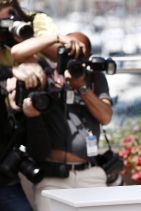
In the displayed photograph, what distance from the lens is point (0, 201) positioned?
362cm

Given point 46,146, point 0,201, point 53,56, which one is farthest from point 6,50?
point 0,201

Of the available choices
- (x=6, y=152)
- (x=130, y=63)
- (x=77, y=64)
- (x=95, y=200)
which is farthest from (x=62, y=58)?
(x=130, y=63)

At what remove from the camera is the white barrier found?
2.62 metres

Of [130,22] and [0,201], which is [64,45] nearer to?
[0,201]

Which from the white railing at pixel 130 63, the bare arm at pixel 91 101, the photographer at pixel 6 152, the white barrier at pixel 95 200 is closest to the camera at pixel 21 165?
the photographer at pixel 6 152

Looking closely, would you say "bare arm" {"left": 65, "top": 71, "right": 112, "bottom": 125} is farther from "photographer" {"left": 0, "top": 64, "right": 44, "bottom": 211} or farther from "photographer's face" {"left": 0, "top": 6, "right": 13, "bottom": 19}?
"photographer's face" {"left": 0, "top": 6, "right": 13, "bottom": 19}

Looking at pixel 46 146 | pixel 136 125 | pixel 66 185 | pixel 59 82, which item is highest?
pixel 59 82

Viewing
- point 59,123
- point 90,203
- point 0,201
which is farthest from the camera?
point 59,123

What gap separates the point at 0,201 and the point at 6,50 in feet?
2.52

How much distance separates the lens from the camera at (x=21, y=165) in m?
3.66

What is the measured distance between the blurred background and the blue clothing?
2.48 metres

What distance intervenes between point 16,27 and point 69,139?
655 millimetres

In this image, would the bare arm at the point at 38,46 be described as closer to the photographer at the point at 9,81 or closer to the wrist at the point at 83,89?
the photographer at the point at 9,81

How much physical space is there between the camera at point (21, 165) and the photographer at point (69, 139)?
80 millimetres
